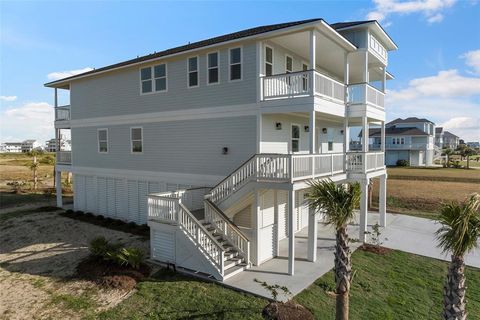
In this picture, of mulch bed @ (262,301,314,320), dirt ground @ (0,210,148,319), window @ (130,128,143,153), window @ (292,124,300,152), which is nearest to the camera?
mulch bed @ (262,301,314,320)

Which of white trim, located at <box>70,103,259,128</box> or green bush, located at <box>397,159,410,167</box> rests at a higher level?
white trim, located at <box>70,103,259,128</box>

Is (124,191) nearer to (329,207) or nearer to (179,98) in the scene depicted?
(179,98)

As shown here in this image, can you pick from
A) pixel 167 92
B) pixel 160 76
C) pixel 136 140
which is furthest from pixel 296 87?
pixel 136 140

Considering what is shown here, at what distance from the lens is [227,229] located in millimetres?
12078

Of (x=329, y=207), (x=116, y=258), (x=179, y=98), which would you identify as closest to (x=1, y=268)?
(x=116, y=258)

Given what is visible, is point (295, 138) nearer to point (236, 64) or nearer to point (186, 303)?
point (236, 64)

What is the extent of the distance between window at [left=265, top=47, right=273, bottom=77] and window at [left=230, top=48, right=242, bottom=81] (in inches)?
43.9

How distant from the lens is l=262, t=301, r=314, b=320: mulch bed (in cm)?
807

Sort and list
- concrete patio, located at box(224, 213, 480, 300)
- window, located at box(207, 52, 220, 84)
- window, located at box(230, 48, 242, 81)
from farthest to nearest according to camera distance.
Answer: window, located at box(207, 52, 220, 84)
window, located at box(230, 48, 242, 81)
concrete patio, located at box(224, 213, 480, 300)

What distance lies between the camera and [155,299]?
30.8 feet

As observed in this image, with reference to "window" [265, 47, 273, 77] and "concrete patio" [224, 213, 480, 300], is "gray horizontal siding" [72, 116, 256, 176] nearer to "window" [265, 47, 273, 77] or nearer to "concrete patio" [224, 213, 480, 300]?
"window" [265, 47, 273, 77]

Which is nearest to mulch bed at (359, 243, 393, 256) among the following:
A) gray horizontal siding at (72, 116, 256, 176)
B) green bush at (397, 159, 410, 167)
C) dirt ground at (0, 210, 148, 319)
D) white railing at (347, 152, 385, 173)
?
white railing at (347, 152, 385, 173)

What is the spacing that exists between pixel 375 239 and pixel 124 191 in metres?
13.8

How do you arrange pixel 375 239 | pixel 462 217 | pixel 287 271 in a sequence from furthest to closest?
pixel 375 239
pixel 287 271
pixel 462 217
